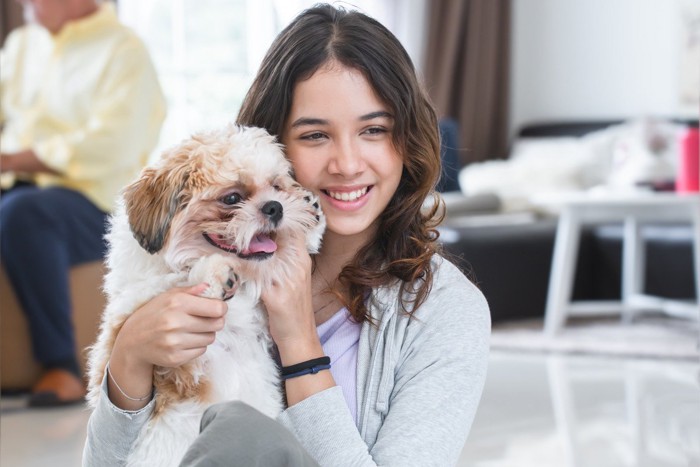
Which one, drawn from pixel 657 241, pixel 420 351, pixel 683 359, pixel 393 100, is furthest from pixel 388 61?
pixel 657 241

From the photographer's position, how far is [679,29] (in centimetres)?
695

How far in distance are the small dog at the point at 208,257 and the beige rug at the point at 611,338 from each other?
3.34m

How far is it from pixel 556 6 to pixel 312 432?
7.01 metres

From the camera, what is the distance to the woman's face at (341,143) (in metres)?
1.49

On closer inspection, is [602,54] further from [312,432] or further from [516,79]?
[312,432]

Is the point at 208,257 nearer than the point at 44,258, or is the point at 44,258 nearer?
the point at 208,257

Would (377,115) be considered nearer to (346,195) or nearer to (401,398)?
(346,195)

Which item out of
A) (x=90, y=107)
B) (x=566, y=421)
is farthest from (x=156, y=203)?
(x=90, y=107)

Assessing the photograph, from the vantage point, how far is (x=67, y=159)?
3775mm

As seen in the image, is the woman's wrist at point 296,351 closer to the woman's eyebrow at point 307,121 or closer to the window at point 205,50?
A: the woman's eyebrow at point 307,121

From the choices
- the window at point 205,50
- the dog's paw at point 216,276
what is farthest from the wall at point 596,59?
the dog's paw at point 216,276

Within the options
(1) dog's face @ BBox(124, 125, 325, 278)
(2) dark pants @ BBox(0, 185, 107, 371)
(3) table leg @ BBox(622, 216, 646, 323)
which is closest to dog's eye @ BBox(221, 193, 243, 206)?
(1) dog's face @ BBox(124, 125, 325, 278)

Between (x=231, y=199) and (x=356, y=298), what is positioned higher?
(x=231, y=199)

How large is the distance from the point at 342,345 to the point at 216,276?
324 mm
